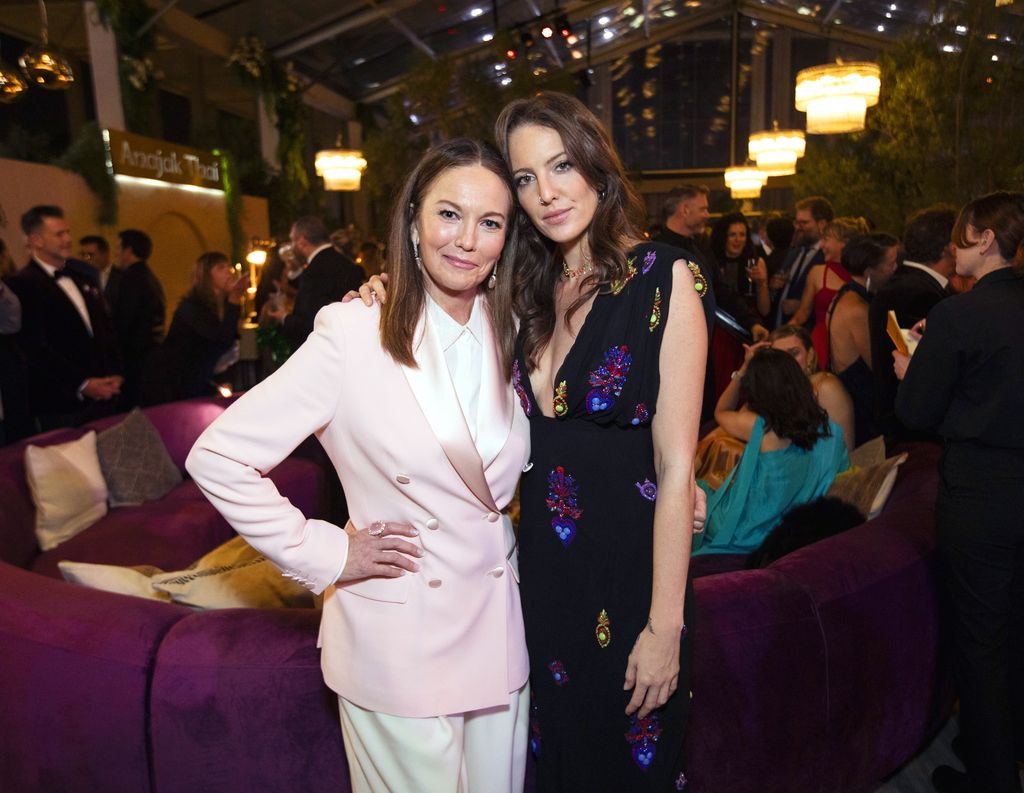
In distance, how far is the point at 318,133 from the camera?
46.8 ft

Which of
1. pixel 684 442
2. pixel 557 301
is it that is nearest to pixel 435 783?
pixel 684 442

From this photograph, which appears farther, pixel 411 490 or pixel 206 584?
pixel 206 584

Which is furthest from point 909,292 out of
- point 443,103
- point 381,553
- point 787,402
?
point 443,103

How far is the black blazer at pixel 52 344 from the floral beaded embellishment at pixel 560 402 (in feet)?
Result: 13.1

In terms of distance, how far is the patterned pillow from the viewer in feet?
12.5

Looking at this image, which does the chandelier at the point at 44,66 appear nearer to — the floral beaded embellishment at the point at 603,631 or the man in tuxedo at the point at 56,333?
the man in tuxedo at the point at 56,333

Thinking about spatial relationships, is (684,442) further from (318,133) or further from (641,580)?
(318,133)

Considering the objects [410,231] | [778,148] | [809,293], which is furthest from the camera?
[778,148]

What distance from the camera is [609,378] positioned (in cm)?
141

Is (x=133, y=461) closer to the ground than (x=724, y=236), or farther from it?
closer to the ground

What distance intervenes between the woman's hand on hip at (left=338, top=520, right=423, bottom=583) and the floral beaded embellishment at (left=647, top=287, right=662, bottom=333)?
528mm

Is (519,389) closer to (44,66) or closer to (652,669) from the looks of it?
(652,669)

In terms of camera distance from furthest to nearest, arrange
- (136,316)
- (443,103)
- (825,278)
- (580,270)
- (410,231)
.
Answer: (443,103), (136,316), (825,278), (580,270), (410,231)

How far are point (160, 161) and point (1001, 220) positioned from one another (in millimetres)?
8530
